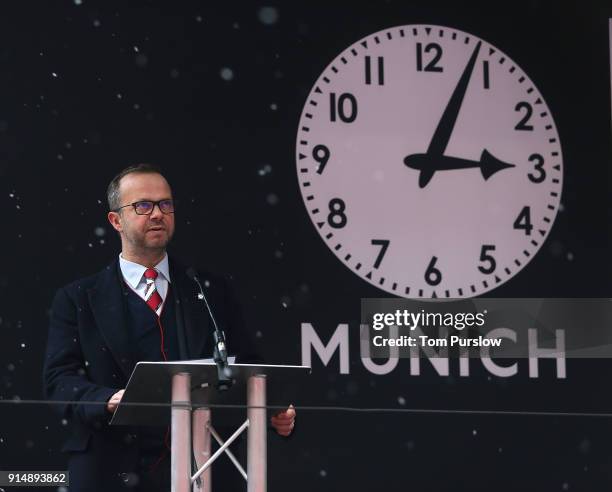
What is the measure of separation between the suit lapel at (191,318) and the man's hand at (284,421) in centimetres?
47

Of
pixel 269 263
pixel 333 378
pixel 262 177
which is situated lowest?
pixel 333 378

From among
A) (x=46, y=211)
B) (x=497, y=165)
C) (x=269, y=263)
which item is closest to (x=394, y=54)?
(x=497, y=165)

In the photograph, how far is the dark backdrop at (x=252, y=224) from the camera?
5.25 meters

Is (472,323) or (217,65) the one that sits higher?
(217,65)

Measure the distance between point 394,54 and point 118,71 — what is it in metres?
1.12

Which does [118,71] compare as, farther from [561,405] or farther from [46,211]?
[561,405]

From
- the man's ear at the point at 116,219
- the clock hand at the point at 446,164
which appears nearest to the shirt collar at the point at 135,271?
the man's ear at the point at 116,219

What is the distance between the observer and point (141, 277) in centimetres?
453

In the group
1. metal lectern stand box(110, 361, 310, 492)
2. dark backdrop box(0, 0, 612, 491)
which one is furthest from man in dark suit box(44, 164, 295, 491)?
dark backdrop box(0, 0, 612, 491)

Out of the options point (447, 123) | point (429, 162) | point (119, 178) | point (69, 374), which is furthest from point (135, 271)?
point (447, 123)

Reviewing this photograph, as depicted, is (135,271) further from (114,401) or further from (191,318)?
(114,401)

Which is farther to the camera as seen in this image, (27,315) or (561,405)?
(561,405)

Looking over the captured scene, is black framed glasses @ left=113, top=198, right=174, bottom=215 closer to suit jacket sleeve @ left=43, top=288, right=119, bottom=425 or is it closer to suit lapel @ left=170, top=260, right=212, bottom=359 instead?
suit lapel @ left=170, top=260, right=212, bottom=359

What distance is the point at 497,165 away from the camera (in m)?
5.63
